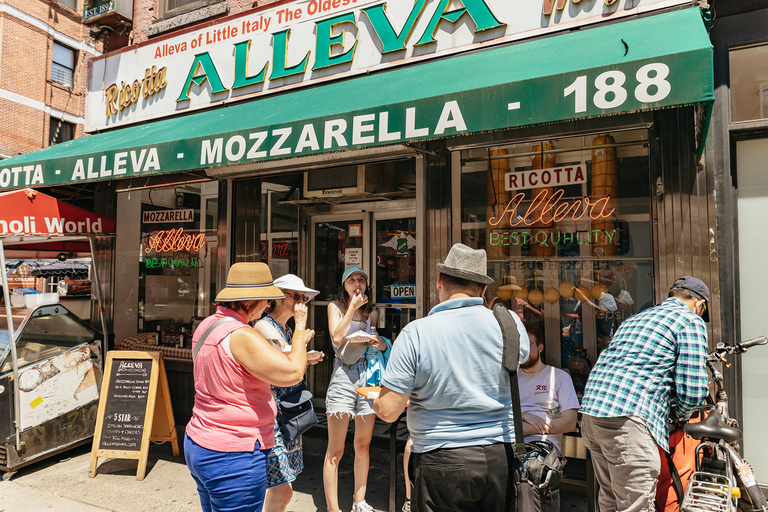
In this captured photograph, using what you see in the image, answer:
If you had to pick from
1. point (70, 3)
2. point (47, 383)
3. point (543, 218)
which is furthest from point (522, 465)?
point (70, 3)

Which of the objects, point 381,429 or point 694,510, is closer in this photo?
point 694,510

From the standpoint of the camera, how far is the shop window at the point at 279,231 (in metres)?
Answer: 6.91

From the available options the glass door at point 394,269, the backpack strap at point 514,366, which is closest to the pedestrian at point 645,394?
the backpack strap at point 514,366

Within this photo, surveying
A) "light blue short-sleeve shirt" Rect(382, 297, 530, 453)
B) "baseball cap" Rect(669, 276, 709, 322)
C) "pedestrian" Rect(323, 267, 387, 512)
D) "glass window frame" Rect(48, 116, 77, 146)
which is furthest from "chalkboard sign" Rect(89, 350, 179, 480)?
"glass window frame" Rect(48, 116, 77, 146)

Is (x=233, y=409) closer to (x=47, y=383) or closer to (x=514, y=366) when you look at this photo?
(x=514, y=366)

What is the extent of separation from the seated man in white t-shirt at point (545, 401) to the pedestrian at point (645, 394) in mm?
507

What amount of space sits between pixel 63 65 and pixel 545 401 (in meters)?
28.8

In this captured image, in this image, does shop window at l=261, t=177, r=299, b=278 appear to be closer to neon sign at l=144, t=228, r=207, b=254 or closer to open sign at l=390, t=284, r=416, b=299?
neon sign at l=144, t=228, r=207, b=254

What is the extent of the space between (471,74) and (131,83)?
5.03m

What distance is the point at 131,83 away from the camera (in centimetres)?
672

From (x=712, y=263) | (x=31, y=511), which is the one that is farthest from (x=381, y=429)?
(x=712, y=263)

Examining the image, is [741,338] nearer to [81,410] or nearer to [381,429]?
[381,429]

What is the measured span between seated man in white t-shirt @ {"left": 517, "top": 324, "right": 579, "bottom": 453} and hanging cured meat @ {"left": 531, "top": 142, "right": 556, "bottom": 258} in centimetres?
97

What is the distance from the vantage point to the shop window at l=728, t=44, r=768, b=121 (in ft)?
12.1
